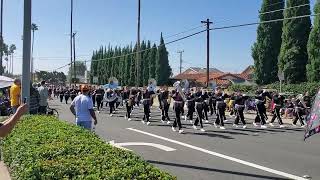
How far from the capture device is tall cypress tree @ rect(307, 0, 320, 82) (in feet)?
119

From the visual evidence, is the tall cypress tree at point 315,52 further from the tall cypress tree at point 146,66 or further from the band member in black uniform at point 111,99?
the tall cypress tree at point 146,66

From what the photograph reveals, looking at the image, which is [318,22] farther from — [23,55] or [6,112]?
[23,55]

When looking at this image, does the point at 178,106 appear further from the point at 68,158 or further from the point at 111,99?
the point at 68,158

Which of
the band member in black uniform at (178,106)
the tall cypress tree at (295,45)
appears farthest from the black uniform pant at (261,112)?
the tall cypress tree at (295,45)

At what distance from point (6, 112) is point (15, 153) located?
1911 cm

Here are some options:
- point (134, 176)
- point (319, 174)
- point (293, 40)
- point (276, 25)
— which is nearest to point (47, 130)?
point (134, 176)

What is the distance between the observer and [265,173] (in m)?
10.6

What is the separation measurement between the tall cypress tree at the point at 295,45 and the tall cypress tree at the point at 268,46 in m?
2.97

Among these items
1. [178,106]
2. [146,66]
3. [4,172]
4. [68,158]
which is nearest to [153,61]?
[146,66]

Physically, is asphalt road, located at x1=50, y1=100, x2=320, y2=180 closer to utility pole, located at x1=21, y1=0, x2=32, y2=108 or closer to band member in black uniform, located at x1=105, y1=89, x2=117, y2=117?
utility pole, located at x1=21, y1=0, x2=32, y2=108

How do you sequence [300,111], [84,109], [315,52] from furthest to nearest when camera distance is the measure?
[315,52] → [300,111] → [84,109]

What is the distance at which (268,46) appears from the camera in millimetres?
44531

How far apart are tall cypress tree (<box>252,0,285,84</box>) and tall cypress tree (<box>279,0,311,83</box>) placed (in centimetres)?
297

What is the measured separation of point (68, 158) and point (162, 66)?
6650 cm
